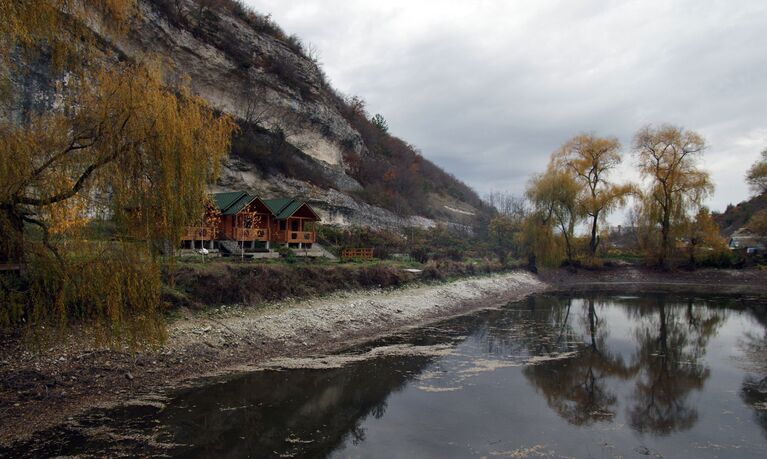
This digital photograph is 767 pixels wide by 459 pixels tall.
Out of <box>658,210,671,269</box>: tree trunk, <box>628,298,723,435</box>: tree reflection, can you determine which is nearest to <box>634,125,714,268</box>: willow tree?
<box>658,210,671,269</box>: tree trunk

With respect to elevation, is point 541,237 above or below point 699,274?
above

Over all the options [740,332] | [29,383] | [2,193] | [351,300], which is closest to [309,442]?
[29,383]

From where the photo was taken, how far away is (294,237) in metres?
30.9

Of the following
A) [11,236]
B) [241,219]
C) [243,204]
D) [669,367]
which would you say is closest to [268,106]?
[243,204]

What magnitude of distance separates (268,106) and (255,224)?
1718 cm

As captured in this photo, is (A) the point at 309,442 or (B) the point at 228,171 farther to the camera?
(B) the point at 228,171

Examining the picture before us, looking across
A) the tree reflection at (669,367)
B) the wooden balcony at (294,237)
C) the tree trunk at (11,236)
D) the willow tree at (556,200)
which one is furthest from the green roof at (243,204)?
the willow tree at (556,200)

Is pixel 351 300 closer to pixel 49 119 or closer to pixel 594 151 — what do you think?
pixel 49 119

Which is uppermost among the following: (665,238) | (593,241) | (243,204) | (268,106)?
(268,106)

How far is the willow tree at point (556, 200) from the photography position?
41188 mm

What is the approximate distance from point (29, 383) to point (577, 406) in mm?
11774

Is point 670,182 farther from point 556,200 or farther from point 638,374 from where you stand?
point 638,374

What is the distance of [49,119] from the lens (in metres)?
8.72

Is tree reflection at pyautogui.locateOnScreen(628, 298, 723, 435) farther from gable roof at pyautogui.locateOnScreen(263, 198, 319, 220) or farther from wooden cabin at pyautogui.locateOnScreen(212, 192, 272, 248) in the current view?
gable roof at pyautogui.locateOnScreen(263, 198, 319, 220)
